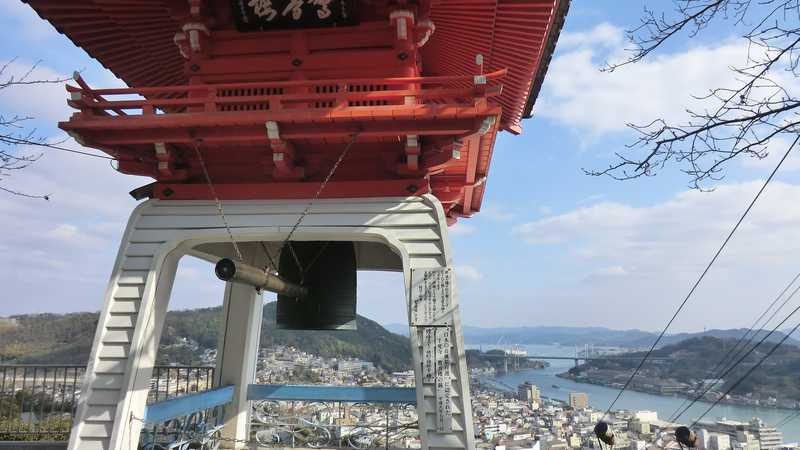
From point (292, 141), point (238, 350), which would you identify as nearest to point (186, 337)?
point (238, 350)

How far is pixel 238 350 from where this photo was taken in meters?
8.12

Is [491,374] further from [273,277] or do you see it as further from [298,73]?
[298,73]

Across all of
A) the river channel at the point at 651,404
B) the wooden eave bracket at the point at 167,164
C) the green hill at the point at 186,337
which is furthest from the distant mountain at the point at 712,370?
the wooden eave bracket at the point at 167,164

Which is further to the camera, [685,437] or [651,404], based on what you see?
[651,404]

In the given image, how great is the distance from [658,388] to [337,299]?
6.79 meters

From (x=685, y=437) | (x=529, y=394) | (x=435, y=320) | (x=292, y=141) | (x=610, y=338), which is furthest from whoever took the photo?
(x=610, y=338)

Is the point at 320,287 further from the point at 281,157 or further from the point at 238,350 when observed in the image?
the point at 281,157

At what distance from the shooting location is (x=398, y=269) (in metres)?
9.97

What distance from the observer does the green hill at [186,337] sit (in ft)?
46.6

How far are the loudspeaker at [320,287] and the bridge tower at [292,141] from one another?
121 inches

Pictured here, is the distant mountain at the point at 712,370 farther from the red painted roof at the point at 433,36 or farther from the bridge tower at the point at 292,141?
the red painted roof at the point at 433,36

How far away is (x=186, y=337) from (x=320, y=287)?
27.4 feet

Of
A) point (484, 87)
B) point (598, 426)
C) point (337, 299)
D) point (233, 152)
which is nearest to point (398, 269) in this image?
point (337, 299)

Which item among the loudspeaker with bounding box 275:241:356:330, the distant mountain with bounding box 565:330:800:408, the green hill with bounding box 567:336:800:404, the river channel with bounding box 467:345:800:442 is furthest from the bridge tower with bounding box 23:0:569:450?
the river channel with bounding box 467:345:800:442
